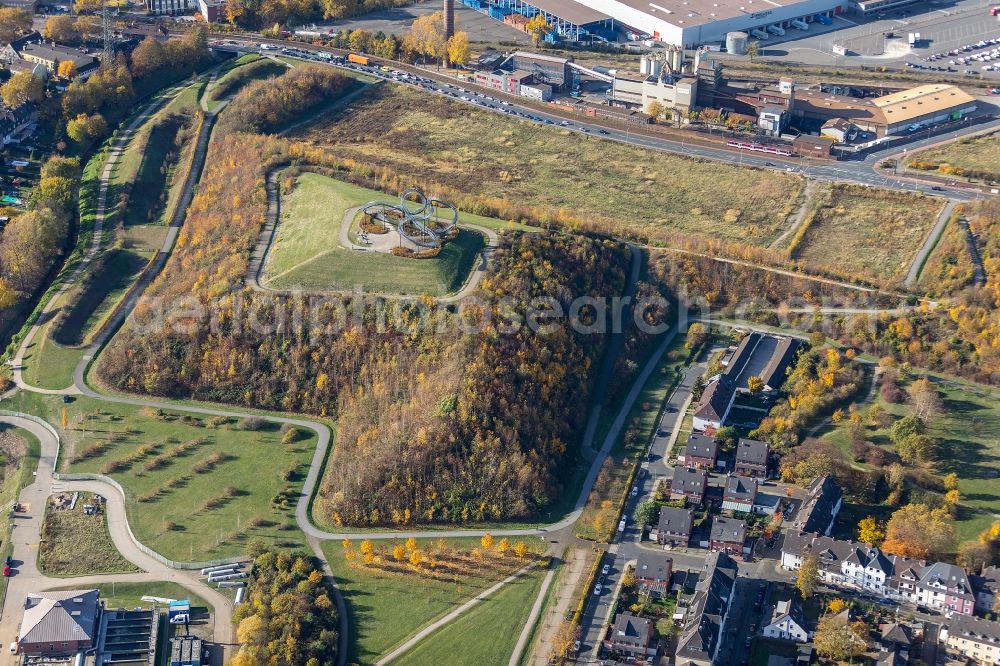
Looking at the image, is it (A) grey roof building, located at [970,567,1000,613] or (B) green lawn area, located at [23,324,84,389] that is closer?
(A) grey roof building, located at [970,567,1000,613]

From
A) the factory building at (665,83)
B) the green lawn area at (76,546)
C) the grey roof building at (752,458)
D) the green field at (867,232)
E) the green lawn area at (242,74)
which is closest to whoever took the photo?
the green lawn area at (76,546)

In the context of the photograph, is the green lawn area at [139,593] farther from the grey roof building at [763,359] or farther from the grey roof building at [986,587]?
the grey roof building at [986,587]

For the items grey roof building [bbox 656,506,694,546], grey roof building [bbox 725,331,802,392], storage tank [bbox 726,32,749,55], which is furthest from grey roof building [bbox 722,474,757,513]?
storage tank [bbox 726,32,749,55]

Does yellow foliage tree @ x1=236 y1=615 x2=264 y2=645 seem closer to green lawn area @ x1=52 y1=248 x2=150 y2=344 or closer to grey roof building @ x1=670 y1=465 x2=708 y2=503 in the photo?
grey roof building @ x1=670 y1=465 x2=708 y2=503

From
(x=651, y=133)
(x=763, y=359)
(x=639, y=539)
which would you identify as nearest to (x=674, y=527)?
(x=639, y=539)


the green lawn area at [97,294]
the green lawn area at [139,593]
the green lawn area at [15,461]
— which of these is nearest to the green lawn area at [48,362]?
the green lawn area at [97,294]

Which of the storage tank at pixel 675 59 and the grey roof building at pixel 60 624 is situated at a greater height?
the storage tank at pixel 675 59
